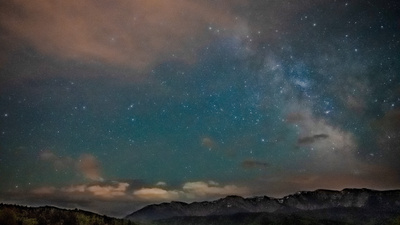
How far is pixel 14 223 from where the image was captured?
1973 inches

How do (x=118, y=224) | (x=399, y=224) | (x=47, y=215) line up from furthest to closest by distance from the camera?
1. (x=399, y=224)
2. (x=118, y=224)
3. (x=47, y=215)

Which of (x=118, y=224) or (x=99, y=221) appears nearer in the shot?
(x=99, y=221)

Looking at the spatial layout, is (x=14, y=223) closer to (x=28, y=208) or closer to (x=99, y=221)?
(x=28, y=208)

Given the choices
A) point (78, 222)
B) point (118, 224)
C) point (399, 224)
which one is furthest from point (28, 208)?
point (399, 224)

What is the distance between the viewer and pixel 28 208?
7962 cm

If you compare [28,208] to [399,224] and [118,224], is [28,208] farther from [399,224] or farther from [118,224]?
[399,224]

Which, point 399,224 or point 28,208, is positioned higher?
point 28,208

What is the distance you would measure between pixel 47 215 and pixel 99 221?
20.3 meters

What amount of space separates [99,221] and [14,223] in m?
49.3

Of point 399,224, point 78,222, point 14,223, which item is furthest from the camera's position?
point 399,224

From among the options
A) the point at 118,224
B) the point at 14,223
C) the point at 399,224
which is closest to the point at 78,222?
the point at 118,224

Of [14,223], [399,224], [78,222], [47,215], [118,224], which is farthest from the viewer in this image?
[399,224]

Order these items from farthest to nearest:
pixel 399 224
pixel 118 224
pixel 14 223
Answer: pixel 399 224 < pixel 118 224 < pixel 14 223

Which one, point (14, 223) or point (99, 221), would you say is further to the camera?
point (99, 221)
